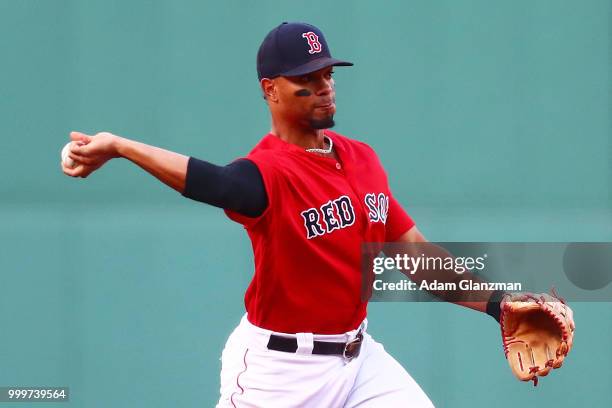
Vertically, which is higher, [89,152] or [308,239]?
[89,152]

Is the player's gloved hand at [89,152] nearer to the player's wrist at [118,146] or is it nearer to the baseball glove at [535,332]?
the player's wrist at [118,146]

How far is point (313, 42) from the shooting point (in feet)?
11.7

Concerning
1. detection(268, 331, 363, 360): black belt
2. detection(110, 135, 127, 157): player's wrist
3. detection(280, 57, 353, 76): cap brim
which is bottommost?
detection(268, 331, 363, 360): black belt

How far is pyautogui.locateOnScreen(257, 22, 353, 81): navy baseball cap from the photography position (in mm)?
3520

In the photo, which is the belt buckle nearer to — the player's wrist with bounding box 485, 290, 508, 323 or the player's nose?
the player's wrist with bounding box 485, 290, 508, 323

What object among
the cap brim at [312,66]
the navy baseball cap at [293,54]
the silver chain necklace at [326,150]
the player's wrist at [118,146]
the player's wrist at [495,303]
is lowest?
the player's wrist at [495,303]

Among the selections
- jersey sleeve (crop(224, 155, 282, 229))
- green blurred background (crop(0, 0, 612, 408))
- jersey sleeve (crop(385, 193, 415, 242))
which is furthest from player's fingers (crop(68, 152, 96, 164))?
green blurred background (crop(0, 0, 612, 408))

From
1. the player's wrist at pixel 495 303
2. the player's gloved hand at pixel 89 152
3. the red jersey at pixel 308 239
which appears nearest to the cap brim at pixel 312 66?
the red jersey at pixel 308 239

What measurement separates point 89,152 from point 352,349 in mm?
1034

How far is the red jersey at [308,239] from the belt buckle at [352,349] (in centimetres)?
4

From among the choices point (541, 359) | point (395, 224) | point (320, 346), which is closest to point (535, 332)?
point (541, 359)

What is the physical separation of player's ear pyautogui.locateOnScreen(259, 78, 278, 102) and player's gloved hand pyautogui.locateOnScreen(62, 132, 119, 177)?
2.13 ft

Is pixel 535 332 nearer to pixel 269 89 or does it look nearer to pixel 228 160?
pixel 269 89

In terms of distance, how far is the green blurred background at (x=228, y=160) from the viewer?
514 cm
